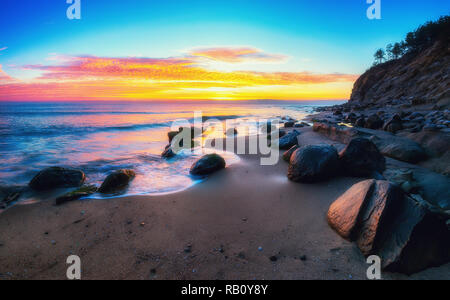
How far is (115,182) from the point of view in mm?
4848

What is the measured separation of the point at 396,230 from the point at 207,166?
425 cm

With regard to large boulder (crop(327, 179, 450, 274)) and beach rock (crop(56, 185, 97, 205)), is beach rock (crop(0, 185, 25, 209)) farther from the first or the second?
large boulder (crop(327, 179, 450, 274))

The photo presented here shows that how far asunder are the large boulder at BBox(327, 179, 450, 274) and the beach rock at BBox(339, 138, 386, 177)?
1.94 metres

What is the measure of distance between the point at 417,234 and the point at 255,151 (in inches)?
232

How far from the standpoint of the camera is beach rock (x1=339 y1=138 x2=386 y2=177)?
14.2 ft

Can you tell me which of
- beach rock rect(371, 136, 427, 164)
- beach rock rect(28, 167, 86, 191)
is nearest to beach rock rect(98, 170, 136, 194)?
beach rock rect(28, 167, 86, 191)

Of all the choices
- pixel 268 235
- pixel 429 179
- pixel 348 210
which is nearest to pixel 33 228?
pixel 268 235

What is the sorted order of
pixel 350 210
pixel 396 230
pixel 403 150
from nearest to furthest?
1. pixel 396 230
2. pixel 350 210
3. pixel 403 150

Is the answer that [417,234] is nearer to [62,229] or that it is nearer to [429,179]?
[429,179]

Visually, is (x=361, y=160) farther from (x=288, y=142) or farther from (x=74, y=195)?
(x=74, y=195)

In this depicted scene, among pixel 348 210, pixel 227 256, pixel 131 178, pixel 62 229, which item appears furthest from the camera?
pixel 131 178

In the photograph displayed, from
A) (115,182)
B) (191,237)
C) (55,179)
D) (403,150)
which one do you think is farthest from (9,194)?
(403,150)

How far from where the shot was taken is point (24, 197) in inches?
175

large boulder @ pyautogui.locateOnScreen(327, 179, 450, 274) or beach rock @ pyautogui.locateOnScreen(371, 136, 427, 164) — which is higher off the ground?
beach rock @ pyautogui.locateOnScreen(371, 136, 427, 164)
